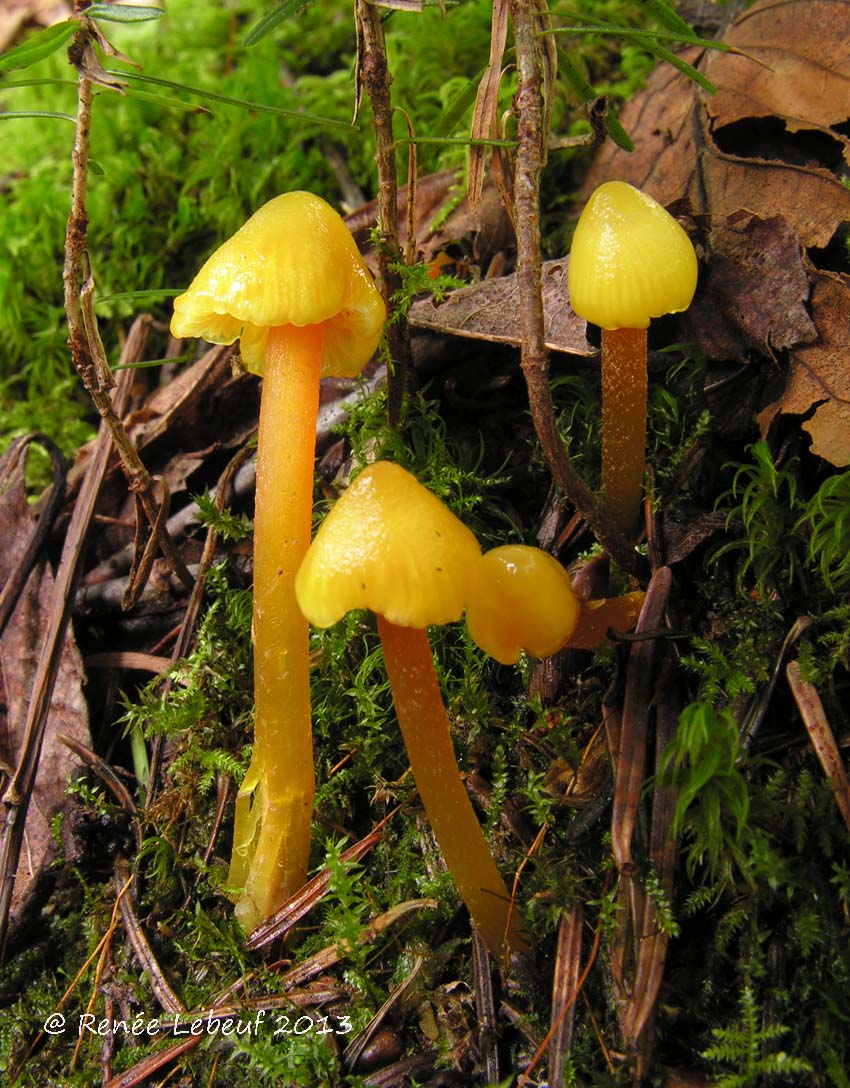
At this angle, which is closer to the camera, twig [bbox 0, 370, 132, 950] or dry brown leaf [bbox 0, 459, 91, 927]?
twig [bbox 0, 370, 132, 950]

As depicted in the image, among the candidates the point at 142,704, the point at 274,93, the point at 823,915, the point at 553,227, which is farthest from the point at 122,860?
the point at 274,93

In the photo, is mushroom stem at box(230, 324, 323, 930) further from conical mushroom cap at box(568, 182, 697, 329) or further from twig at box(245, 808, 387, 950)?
conical mushroom cap at box(568, 182, 697, 329)

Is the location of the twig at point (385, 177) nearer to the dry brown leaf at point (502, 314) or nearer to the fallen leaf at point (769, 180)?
the dry brown leaf at point (502, 314)

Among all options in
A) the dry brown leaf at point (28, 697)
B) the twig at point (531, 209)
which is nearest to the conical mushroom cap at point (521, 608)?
the twig at point (531, 209)

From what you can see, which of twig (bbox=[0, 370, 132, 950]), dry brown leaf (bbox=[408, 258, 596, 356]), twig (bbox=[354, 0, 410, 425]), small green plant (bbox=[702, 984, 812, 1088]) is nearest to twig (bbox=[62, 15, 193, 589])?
twig (bbox=[0, 370, 132, 950])

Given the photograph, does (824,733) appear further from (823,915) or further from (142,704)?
(142,704)

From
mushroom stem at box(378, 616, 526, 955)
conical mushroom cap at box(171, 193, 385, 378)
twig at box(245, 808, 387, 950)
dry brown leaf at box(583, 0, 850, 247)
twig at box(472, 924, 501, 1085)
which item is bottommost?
twig at box(245, 808, 387, 950)

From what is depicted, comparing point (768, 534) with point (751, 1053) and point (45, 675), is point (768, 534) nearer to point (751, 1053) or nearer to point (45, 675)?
point (751, 1053)
